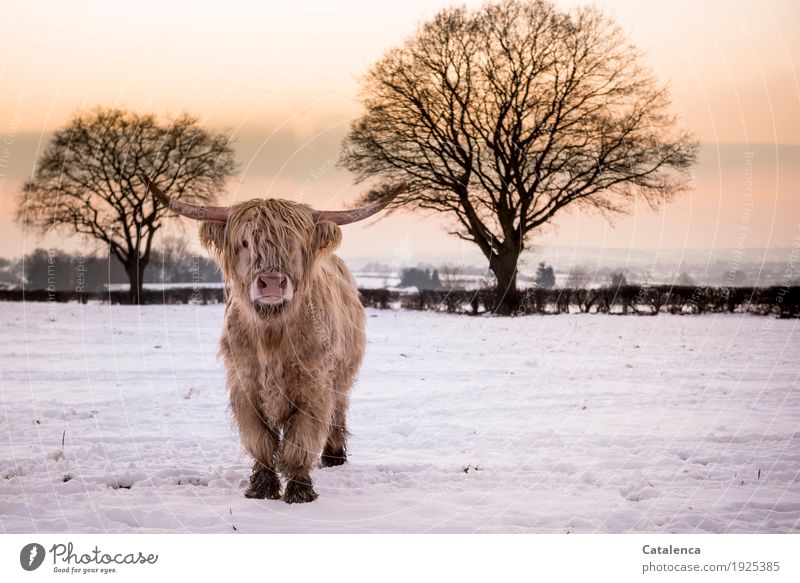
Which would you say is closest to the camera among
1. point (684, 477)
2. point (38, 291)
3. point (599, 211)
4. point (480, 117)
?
point (684, 477)

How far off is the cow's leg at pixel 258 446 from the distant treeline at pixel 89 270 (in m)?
7.24

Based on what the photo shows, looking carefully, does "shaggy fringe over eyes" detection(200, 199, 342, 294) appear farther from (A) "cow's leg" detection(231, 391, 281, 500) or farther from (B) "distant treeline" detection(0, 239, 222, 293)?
(B) "distant treeline" detection(0, 239, 222, 293)

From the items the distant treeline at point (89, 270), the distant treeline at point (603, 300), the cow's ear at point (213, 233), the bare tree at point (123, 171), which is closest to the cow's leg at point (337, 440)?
the cow's ear at point (213, 233)

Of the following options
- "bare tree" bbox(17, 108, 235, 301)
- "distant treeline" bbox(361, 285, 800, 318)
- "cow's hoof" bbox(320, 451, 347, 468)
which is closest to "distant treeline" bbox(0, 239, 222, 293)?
"bare tree" bbox(17, 108, 235, 301)

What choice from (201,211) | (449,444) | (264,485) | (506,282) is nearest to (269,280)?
(201,211)

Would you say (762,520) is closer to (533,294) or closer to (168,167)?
(533,294)

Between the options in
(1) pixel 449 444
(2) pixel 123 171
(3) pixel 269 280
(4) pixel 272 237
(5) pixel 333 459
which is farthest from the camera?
(2) pixel 123 171

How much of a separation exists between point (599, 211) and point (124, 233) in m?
12.2

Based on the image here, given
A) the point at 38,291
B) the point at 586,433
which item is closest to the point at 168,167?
the point at 38,291

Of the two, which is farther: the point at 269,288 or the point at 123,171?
the point at 123,171

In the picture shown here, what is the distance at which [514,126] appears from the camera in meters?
16.9

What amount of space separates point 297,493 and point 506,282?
41.5 ft

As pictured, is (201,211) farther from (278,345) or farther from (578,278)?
(578,278)
